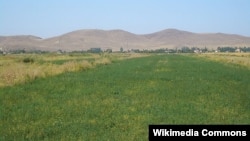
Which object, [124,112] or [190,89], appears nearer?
[124,112]

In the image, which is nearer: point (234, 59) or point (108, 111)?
point (108, 111)

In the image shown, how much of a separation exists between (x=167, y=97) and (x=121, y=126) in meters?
6.81

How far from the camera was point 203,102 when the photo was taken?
1689 cm

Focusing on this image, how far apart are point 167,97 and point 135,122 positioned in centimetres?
613

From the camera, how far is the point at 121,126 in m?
12.1

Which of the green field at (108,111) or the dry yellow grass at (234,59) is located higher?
the green field at (108,111)

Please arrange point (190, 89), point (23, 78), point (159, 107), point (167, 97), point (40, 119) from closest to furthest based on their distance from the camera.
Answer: point (40, 119)
point (159, 107)
point (167, 97)
point (190, 89)
point (23, 78)

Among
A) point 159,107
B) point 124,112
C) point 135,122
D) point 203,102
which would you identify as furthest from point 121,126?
point 203,102

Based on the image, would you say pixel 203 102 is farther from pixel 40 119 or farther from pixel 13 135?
pixel 13 135

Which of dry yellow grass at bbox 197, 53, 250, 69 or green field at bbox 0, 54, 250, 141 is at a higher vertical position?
green field at bbox 0, 54, 250, 141

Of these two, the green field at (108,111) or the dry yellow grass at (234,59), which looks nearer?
the green field at (108,111)

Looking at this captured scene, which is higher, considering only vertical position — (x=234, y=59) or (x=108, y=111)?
(x=108, y=111)

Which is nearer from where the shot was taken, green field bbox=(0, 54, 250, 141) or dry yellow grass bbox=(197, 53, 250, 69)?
green field bbox=(0, 54, 250, 141)

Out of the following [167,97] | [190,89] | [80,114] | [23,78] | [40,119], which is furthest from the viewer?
[23,78]
